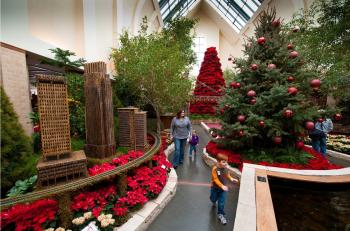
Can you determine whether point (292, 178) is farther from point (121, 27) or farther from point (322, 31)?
point (121, 27)

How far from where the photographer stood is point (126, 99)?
9.13m

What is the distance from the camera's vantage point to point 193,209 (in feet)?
12.1

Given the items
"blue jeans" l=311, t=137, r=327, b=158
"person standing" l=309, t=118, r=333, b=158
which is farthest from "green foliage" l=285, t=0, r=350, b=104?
"blue jeans" l=311, t=137, r=327, b=158

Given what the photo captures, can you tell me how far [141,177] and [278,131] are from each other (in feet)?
12.7

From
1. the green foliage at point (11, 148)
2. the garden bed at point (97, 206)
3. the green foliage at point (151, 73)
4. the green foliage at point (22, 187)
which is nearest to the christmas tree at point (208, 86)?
the green foliage at point (151, 73)

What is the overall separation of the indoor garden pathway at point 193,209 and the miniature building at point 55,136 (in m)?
1.80

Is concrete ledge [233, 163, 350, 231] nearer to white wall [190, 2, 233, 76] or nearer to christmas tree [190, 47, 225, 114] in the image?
christmas tree [190, 47, 225, 114]

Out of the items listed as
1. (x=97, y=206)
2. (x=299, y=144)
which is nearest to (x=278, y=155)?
(x=299, y=144)

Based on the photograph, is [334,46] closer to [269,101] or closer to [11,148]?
[269,101]

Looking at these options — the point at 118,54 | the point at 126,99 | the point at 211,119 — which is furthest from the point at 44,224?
the point at 211,119

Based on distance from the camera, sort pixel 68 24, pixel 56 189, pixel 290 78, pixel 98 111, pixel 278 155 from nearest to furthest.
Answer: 1. pixel 56 189
2. pixel 98 111
3. pixel 290 78
4. pixel 278 155
5. pixel 68 24

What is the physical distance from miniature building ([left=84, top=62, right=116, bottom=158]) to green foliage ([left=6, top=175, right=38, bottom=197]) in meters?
1.54

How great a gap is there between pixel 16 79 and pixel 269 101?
6469 millimetres

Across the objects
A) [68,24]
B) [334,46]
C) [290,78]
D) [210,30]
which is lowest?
[290,78]
